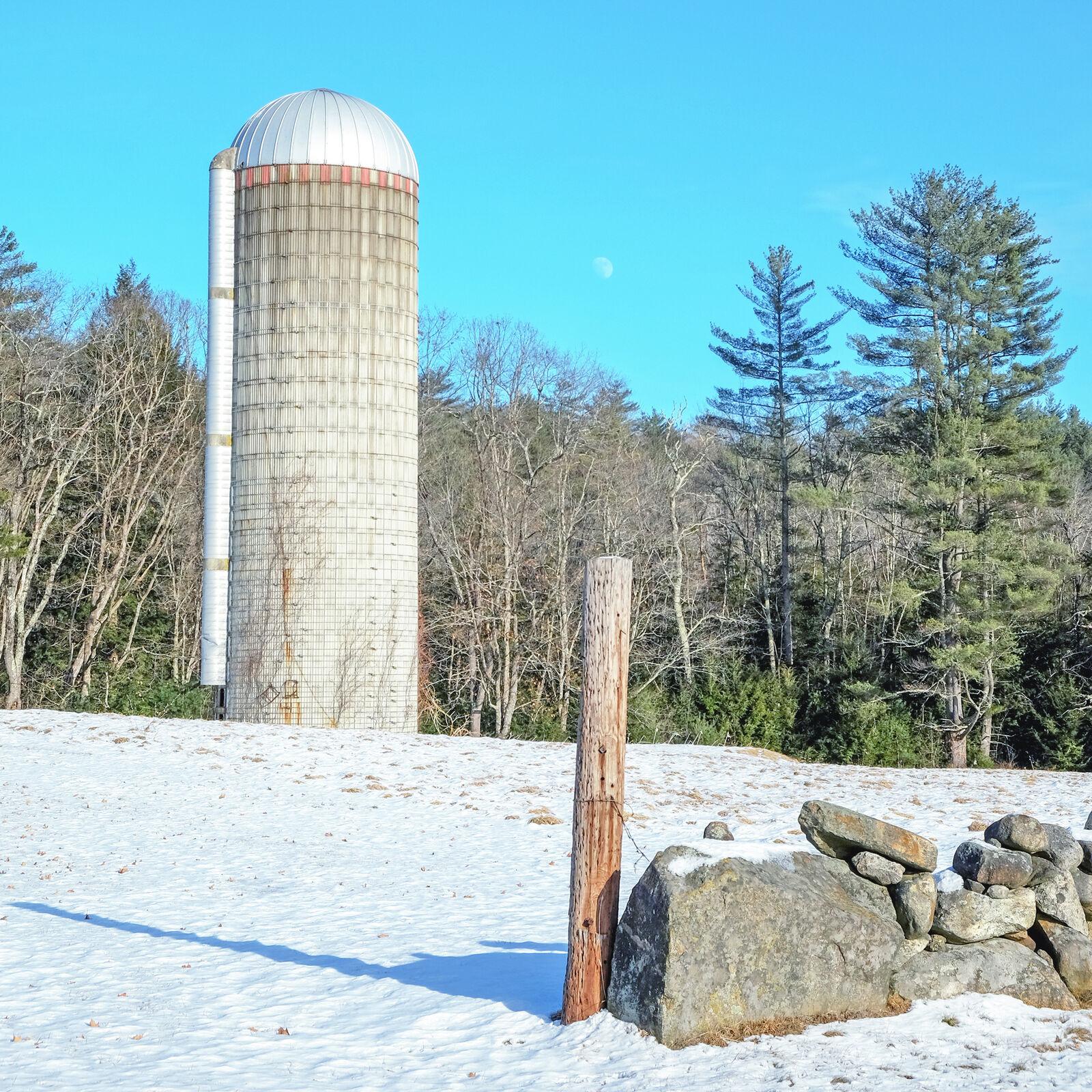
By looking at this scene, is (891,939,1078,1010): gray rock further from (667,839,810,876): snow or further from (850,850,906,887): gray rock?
(667,839,810,876): snow

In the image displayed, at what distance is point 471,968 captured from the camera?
9.38 meters

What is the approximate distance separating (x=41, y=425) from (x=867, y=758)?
2324cm

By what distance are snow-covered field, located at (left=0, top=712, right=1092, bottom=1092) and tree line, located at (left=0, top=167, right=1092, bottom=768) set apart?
10577 mm

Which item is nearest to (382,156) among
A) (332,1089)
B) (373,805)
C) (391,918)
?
(373,805)

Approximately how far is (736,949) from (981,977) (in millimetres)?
1791

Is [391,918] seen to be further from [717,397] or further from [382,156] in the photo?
[717,397]

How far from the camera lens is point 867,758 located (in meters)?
31.5

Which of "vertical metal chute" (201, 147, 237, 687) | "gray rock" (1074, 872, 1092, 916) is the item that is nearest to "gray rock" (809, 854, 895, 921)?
"gray rock" (1074, 872, 1092, 916)

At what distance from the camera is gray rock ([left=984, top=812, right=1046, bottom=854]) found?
Result: 855cm

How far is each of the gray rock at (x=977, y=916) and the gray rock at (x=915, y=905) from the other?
0.26 ft

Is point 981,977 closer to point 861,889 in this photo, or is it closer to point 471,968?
point 861,889

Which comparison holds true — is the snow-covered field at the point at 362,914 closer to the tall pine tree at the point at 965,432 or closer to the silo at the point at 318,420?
the silo at the point at 318,420

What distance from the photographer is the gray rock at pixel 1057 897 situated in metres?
8.41

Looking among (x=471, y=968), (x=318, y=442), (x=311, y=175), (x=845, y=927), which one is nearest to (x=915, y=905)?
(x=845, y=927)
